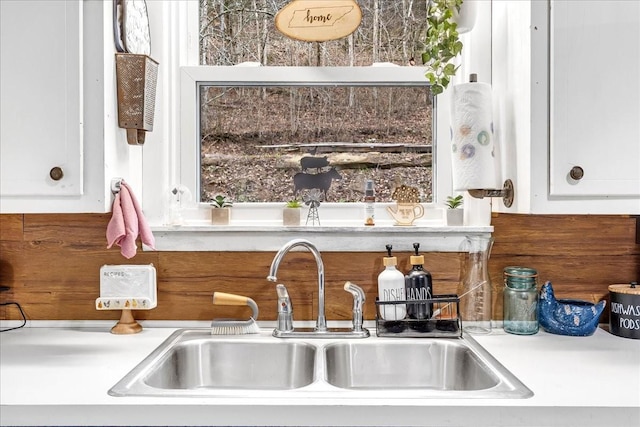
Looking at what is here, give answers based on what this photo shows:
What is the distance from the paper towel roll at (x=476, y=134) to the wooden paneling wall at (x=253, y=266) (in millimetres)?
218

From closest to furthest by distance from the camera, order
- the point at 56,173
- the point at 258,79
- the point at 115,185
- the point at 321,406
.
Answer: the point at 321,406, the point at 56,173, the point at 115,185, the point at 258,79

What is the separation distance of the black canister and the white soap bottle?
0.63 m

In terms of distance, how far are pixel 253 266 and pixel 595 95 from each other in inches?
42.9

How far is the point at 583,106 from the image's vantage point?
1349mm

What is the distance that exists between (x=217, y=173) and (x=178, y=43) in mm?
464

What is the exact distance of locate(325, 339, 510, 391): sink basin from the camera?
1469 mm

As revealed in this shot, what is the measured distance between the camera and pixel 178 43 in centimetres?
180

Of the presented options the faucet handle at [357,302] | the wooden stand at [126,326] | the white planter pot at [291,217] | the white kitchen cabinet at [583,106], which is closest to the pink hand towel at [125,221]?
the wooden stand at [126,326]

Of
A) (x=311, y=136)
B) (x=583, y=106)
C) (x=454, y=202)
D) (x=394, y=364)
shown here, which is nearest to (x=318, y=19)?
(x=311, y=136)

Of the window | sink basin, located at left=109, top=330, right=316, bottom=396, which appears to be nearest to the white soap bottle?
sink basin, located at left=109, top=330, right=316, bottom=396

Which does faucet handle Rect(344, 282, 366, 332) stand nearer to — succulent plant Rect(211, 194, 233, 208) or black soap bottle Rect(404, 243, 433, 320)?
black soap bottle Rect(404, 243, 433, 320)

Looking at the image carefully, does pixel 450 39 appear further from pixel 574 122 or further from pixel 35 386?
pixel 35 386

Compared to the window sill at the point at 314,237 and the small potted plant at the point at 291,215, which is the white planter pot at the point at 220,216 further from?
the small potted plant at the point at 291,215

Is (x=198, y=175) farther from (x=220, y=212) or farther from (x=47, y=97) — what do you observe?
(x=47, y=97)
